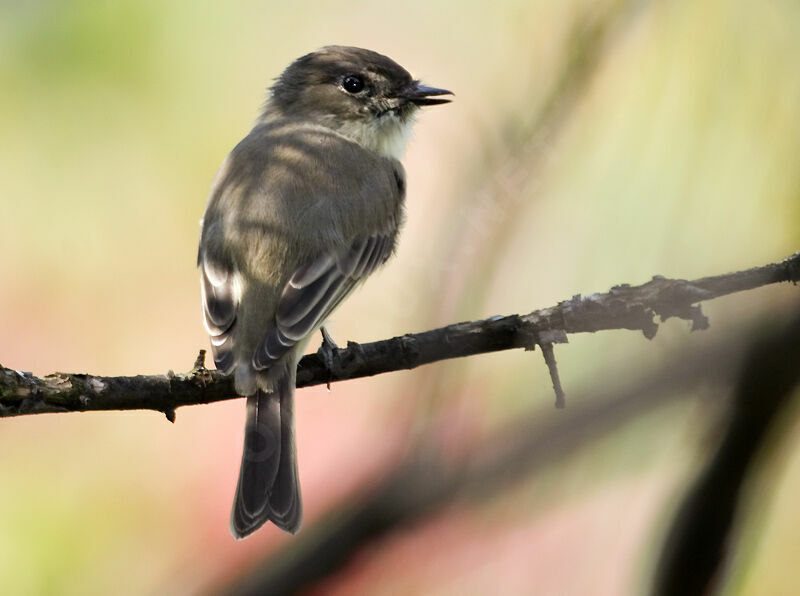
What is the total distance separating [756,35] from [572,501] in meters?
0.60

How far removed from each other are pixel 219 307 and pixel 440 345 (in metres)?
1.27

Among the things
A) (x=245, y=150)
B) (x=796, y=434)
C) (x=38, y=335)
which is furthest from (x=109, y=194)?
(x=796, y=434)

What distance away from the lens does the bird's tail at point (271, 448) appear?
219 cm

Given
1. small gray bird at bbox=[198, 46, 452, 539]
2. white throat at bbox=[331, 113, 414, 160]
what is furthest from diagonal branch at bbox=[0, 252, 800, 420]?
white throat at bbox=[331, 113, 414, 160]

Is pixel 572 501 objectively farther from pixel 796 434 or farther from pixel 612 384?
pixel 796 434

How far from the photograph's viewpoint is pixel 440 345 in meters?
1.50

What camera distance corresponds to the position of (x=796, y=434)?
95cm

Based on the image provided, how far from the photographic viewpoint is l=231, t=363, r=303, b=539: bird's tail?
219 cm

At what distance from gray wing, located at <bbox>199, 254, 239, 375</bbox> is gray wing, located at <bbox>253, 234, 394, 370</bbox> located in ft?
0.33

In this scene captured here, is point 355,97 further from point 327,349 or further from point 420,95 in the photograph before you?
point 327,349

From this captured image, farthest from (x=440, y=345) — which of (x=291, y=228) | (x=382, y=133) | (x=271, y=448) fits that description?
(x=382, y=133)

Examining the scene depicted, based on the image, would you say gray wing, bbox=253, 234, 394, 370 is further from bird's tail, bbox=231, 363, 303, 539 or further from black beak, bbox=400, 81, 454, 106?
black beak, bbox=400, 81, 454, 106

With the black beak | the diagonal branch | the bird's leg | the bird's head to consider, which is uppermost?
the bird's head

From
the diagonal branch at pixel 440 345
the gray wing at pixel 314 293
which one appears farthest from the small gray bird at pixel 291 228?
the diagonal branch at pixel 440 345
